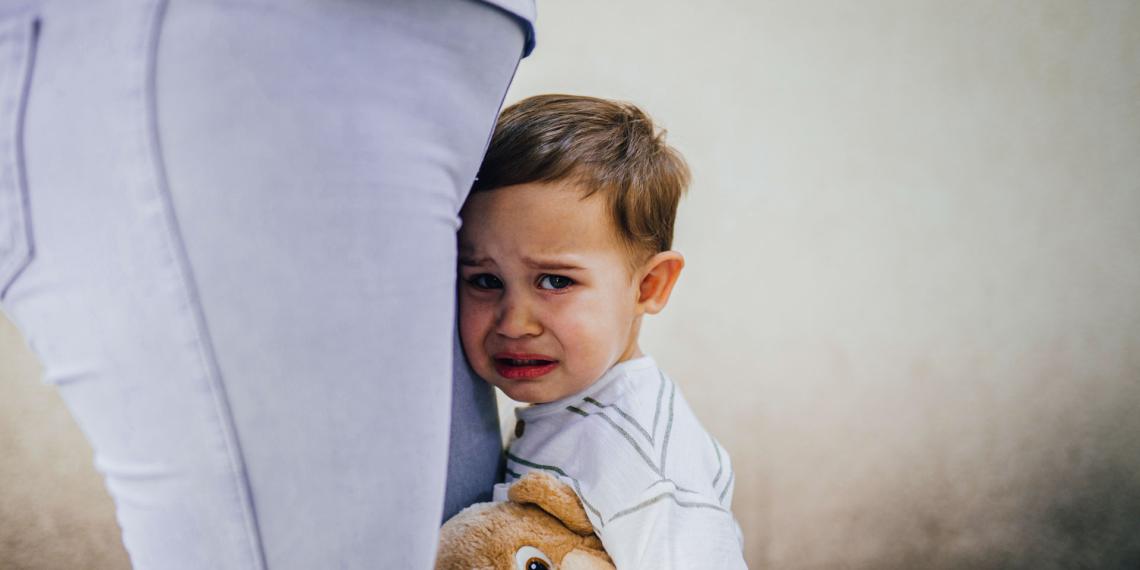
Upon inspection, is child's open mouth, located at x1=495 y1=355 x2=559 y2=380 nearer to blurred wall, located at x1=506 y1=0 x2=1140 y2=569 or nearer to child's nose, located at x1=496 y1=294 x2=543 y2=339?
child's nose, located at x1=496 y1=294 x2=543 y2=339

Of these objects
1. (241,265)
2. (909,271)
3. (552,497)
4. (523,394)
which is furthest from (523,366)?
(909,271)

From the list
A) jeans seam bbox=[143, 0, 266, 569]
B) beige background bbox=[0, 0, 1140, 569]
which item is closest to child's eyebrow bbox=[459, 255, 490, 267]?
jeans seam bbox=[143, 0, 266, 569]

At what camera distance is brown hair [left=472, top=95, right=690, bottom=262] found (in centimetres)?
75

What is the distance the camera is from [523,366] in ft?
2.53

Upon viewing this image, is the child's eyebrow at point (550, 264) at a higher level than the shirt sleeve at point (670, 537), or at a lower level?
higher

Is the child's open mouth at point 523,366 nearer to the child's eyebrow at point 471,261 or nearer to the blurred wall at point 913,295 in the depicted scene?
the child's eyebrow at point 471,261

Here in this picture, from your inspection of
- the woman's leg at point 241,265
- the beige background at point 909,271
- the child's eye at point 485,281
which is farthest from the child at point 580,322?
the beige background at point 909,271

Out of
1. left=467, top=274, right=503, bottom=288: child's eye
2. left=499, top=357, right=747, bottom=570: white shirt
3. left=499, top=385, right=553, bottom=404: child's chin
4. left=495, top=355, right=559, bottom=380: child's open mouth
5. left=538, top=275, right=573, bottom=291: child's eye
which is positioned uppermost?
left=467, top=274, right=503, bottom=288: child's eye

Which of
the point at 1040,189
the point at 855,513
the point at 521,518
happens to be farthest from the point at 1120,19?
the point at 521,518

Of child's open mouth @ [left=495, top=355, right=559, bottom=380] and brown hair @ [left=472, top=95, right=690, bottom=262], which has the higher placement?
brown hair @ [left=472, top=95, right=690, bottom=262]

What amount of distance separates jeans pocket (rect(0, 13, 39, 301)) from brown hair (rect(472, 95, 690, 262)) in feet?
1.43

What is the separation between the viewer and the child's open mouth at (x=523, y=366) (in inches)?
30.1

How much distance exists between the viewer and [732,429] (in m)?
1.45

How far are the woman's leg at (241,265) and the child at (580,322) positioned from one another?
0.97 ft
